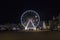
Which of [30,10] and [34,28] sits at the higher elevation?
[30,10]

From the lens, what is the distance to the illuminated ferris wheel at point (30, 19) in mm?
13458

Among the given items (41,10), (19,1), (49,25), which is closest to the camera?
(49,25)

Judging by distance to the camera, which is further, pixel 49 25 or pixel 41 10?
pixel 41 10

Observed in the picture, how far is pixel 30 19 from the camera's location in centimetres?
1337

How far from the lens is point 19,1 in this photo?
15.1 m

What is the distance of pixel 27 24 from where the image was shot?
1348cm

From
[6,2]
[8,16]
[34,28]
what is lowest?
[34,28]

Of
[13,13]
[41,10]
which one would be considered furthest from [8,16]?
[41,10]

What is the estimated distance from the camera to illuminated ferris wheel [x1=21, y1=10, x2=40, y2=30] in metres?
13.5

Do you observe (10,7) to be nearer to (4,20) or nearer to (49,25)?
(4,20)

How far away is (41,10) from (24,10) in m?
1.23

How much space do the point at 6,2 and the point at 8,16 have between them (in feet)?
4.56

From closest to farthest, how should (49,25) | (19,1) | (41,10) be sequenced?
(49,25), (41,10), (19,1)

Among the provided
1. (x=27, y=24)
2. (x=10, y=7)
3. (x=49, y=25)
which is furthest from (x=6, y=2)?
(x=49, y=25)
